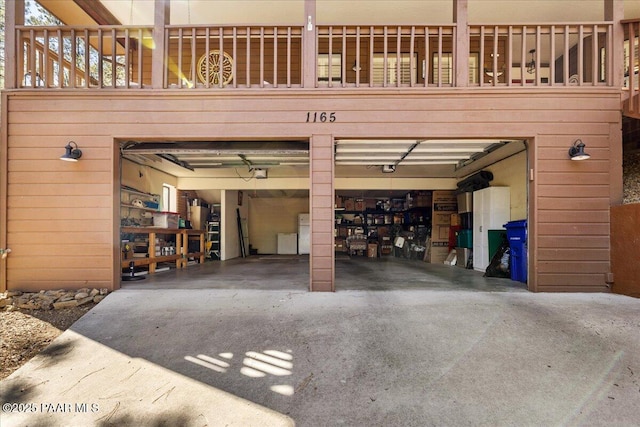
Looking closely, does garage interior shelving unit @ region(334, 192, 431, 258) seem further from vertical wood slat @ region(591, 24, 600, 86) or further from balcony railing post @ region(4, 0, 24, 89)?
balcony railing post @ region(4, 0, 24, 89)

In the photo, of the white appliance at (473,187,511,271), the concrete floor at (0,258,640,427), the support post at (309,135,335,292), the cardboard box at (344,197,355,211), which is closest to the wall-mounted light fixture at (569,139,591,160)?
the concrete floor at (0,258,640,427)

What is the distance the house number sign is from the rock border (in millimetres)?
3797

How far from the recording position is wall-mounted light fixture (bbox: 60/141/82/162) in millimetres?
4383

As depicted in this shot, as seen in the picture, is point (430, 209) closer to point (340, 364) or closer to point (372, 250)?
point (372, 250)

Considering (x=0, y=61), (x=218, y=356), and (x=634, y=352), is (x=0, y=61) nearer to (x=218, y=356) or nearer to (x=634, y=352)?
(x=218, y=356)

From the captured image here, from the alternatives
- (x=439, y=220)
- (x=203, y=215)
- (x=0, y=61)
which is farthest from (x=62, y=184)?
(x=439, y=220)

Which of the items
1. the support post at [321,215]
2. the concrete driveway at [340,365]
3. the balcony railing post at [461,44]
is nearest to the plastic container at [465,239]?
the concrete driveway at [340,365]

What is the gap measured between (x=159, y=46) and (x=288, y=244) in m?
9.96

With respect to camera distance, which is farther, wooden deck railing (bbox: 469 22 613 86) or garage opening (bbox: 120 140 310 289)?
garage opening (bbox: 120 140 310 289)

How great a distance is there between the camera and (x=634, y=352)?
2.81 metres

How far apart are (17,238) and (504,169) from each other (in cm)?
882

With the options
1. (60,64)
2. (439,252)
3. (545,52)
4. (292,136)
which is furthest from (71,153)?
(545,52)

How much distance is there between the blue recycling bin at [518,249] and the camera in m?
5.46

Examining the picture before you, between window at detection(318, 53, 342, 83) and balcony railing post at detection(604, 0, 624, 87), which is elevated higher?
window at detection(318, 53, 342, 83)
